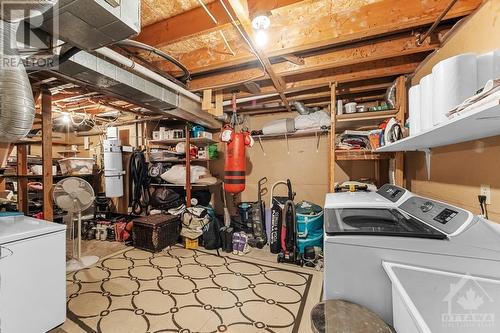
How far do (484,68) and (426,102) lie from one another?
272 mm

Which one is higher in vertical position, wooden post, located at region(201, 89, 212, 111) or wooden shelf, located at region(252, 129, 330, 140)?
wooden post, located at region(201, 89, 212, 111)

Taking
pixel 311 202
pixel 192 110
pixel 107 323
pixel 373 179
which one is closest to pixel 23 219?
pixel 107 323

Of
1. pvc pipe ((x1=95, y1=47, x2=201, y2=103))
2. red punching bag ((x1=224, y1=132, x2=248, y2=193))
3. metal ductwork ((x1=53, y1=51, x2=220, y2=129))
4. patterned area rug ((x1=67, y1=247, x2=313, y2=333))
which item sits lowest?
patterned area rug ((x1=67, y1=247, x2=313, y2=333))

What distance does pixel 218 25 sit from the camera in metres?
1.68

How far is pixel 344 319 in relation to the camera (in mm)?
1021

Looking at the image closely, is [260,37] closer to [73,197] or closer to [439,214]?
[439,214]

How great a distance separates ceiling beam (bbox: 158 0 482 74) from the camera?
63.5 inches

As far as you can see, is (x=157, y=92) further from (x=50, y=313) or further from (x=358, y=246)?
(x=358, y=246)

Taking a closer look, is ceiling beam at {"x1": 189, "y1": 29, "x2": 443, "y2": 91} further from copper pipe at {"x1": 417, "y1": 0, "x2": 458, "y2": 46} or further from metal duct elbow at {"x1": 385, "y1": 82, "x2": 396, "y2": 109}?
metal duct elbow at {"x1": 385, "y1": 82, "x2": 396, "y2": 109}

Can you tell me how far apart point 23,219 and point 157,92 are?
165cm

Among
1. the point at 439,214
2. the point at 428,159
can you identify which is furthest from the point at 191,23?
the point at 428,159

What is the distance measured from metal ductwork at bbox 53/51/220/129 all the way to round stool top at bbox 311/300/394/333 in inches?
90.4

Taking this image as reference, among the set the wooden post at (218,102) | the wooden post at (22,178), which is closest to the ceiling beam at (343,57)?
the wooden post at (218,102)

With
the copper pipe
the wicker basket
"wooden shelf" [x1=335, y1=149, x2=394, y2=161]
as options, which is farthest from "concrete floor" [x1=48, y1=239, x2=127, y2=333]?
the copper pipe
